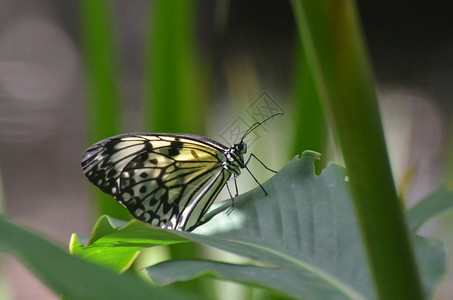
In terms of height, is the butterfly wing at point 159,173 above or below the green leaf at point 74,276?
above

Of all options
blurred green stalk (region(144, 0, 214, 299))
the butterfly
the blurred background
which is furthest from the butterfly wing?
the blurred background

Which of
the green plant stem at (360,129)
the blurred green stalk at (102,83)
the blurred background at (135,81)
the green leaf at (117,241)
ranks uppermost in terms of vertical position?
the blurred background at (135,81)

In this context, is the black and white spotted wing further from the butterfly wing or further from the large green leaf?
the large green leaf

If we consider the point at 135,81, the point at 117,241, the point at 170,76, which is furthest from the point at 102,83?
the point at 135,81

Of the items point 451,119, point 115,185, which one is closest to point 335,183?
point 115,185

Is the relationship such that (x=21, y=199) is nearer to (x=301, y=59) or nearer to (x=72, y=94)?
(x=72, y=94)

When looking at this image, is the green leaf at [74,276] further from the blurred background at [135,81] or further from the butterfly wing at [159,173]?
the blurred background at [135,81]

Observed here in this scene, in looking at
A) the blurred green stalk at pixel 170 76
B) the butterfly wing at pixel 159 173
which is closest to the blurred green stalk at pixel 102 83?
the blurred green stalk at pixel 170 76

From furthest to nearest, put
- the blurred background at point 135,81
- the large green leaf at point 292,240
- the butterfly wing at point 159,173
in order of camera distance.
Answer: the blurred background at point 135,81
the butterfly wing at point 159,173
the large green leaf at point 292,240

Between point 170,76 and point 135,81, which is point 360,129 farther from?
point 135,81
